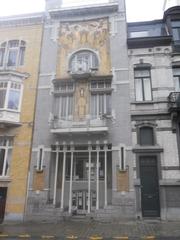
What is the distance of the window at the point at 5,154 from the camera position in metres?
15.1

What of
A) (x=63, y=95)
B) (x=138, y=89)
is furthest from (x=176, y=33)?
(x=63, y=95)

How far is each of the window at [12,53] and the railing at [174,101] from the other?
34.3 ft

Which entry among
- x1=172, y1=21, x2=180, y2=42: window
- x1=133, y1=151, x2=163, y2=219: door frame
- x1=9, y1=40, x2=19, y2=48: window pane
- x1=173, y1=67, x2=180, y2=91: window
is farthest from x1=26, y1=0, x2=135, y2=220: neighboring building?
A: x1=172, y1=21, x2=180, y2=42: window

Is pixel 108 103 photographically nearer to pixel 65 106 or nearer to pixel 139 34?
Answer: pixel 65 106

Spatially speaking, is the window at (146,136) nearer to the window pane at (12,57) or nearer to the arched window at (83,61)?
the arched window at (83,61)

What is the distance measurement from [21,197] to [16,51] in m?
10.4

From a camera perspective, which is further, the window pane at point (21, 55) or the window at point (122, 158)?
the window pane at point (21, 55)

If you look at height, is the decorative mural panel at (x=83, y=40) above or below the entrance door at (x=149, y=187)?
above

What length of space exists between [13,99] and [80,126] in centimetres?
498

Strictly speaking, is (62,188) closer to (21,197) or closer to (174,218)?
(21,197)

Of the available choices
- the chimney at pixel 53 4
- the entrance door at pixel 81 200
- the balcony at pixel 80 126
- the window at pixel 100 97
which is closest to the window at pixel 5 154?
the balcony at pixel 80 126

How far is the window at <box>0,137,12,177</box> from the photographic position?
15137 millimetres

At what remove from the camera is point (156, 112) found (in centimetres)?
1500

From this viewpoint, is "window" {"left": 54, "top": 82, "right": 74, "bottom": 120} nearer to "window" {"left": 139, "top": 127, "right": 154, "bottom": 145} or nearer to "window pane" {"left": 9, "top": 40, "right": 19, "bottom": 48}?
"window" {"left": 139, "top": 127, "right": 154, "bottom": 145}
